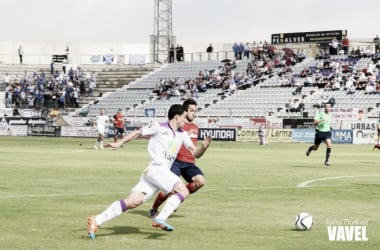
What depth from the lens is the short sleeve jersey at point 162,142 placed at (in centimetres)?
1284

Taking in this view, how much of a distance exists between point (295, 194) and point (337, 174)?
726 centimetres

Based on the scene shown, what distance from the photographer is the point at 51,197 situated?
60.5 ft

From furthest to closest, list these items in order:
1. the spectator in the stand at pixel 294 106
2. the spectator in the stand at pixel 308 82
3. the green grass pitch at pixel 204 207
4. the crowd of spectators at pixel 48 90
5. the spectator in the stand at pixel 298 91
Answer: the crowd of spectators at pixel 48 90
the spectator in the stand at pixel 308 82
the spectator in the stand at pixel 298 91
the spectator in the stand at pixel 294 106
the green grass pitch at pixel 204 207

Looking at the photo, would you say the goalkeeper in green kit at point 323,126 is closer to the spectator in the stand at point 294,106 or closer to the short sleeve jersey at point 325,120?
the short sleeve jersey at point 325,120

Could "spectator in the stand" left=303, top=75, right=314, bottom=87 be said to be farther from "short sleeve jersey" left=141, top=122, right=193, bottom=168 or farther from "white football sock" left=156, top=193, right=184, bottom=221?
"white football sock" left=156, top=193, right=184, bottom=221

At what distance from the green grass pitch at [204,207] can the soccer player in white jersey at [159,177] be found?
1.13ft

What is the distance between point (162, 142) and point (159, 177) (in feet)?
2.06

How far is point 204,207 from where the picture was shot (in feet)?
55.0

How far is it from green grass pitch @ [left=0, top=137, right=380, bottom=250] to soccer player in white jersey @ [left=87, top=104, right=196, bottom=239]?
1.13ft

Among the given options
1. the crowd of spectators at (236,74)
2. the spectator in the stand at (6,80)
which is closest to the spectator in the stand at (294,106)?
the crowd of spectators at (236,74)

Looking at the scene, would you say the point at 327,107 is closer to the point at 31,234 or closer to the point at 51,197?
the point at 51,197

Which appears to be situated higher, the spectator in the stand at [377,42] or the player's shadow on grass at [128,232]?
the spectator in the stand at [377,42]

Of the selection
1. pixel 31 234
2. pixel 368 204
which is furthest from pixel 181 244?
pixel 368 204

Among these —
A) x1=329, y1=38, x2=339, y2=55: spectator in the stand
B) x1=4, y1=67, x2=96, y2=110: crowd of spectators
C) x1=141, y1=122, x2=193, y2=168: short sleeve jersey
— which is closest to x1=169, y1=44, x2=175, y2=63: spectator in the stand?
x1=4, y1=67, x2=96, y2=110: crowd of spectators
